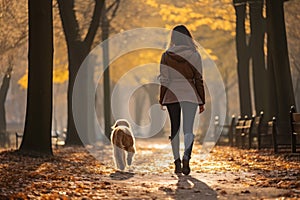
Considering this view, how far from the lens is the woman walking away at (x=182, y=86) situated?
33.3 feet

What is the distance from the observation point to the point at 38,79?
48.7 ft

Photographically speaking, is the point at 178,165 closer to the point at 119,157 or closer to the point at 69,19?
the point at 119,157

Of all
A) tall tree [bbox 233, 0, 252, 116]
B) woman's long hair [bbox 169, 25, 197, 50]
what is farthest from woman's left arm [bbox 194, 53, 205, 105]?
tall tree [bbox 233, 0, 252, 116]

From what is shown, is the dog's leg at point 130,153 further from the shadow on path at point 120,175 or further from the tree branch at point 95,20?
the tree branch at point 95,20

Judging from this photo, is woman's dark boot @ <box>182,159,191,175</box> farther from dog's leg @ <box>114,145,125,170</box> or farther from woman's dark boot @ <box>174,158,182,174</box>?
dog's leg @ <box>114,145,125,170</box>

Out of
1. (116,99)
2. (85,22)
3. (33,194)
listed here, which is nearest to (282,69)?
(33,194)

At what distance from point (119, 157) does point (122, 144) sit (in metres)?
0.26

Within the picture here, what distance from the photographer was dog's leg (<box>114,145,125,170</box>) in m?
12.3

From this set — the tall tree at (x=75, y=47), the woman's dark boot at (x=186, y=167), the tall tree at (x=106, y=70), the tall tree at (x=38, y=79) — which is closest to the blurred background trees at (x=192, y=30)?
the tall tree at (x=75, y=47)

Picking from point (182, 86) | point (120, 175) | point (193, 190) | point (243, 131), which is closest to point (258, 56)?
point (243, 131)

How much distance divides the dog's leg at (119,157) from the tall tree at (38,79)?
10.0 feet

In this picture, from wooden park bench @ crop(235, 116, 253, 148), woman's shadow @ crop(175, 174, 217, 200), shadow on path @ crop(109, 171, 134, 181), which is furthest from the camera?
wooden park bench @ crop(235, 116, 253, 148)

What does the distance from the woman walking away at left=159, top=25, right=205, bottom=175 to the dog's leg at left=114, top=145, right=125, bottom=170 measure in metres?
1.98

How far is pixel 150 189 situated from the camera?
8.57 metres
